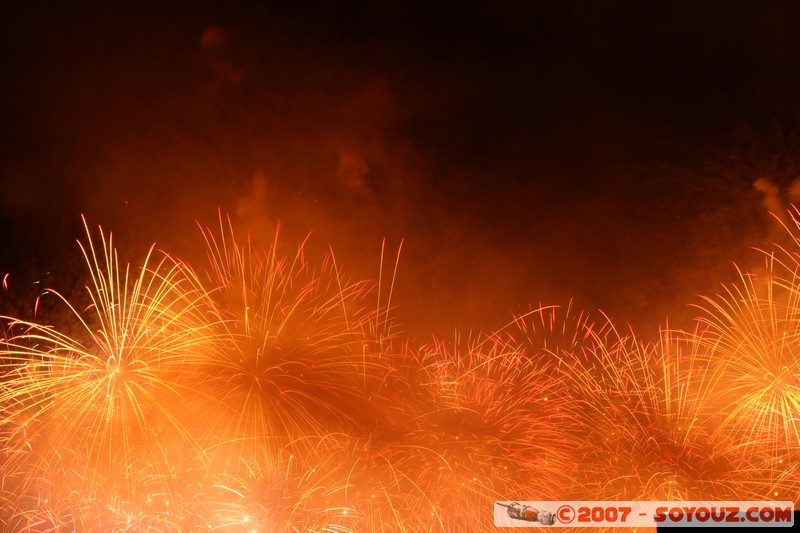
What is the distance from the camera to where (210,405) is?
1223 cm

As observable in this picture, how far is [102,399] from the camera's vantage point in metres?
11.5

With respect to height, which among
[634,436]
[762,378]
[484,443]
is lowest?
[484,443]

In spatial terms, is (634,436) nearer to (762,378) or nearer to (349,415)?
(762,378)

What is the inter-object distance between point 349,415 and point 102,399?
374 centimetres

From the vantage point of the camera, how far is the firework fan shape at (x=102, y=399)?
11.4 m

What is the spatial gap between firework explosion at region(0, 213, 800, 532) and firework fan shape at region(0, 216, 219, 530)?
0.10 ft

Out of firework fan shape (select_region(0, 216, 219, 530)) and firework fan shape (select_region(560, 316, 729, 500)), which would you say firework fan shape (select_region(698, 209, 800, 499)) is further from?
firework fan shape (select_region(0, 216, 219, 530))

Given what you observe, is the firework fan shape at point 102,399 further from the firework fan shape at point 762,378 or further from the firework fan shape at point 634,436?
the firework fan shape at point 762,378

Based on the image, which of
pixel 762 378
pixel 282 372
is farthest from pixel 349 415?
pixel 762 378

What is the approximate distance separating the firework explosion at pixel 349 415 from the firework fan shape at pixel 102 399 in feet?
0.10

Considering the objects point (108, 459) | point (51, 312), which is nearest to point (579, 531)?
point (108, 459)

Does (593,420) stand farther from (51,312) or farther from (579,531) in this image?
(51,312)

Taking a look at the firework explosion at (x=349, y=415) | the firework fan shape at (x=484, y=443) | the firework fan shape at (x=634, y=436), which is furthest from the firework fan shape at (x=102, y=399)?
the firework fan shape at (x=634, y=436)

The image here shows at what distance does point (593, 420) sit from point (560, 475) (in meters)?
0.98
